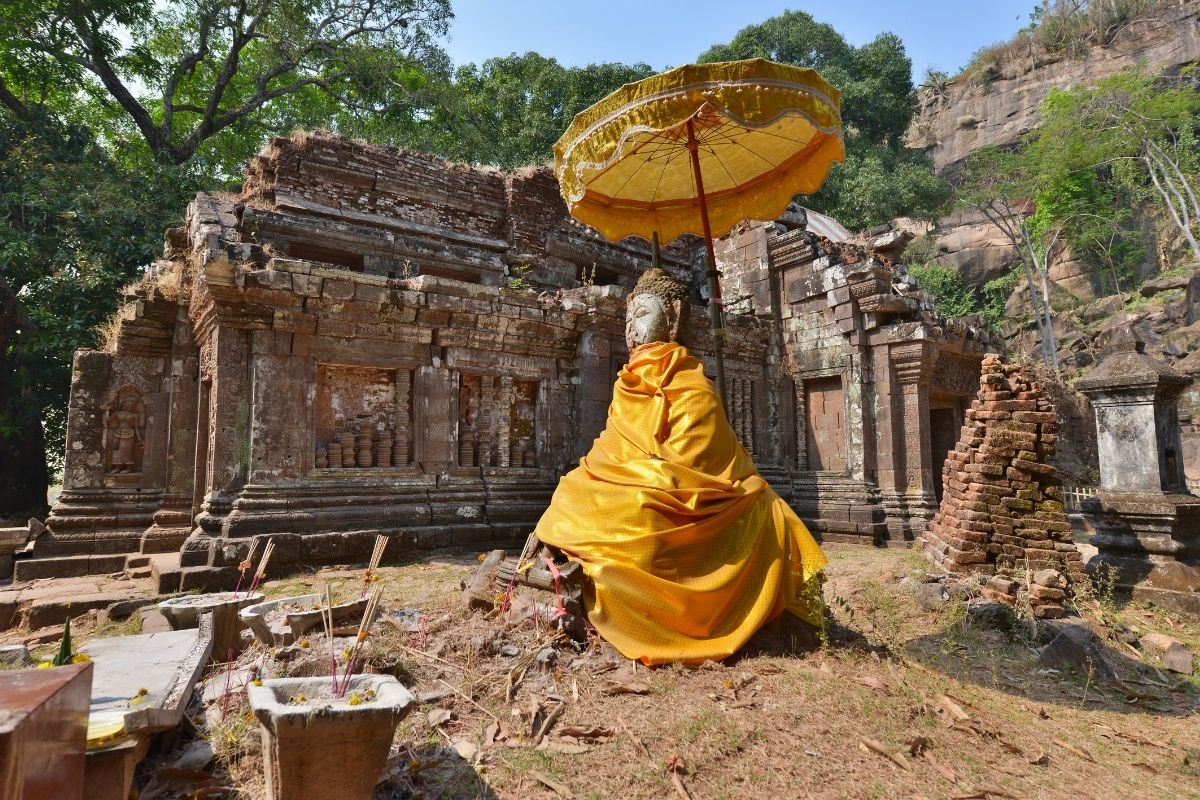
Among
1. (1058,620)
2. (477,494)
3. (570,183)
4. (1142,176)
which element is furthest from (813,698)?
(1142,176)

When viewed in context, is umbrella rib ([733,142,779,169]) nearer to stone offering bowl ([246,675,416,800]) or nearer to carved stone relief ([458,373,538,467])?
carved stone relief ([458,373,538,467])

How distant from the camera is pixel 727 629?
4.12 meters

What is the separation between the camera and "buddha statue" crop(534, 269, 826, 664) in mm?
4035

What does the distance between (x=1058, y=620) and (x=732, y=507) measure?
324 centimetres

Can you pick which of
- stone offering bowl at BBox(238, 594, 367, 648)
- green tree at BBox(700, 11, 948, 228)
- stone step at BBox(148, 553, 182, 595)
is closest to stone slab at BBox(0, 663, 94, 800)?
stone offering bowl at BBox(238, 594, 367, 648)

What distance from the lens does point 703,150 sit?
18.2ft

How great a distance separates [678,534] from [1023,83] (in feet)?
141

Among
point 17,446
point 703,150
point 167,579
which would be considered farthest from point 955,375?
point 17,446

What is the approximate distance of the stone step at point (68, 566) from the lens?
7.78m

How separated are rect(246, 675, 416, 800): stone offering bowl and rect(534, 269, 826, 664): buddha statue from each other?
1.85 metres

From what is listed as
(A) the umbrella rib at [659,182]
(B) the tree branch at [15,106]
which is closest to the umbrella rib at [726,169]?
(A) the umbrella rib at [659,182]

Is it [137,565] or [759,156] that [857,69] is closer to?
[759,156]

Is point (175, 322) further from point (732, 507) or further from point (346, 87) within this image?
point (346, 87)

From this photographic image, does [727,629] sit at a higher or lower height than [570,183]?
lower
